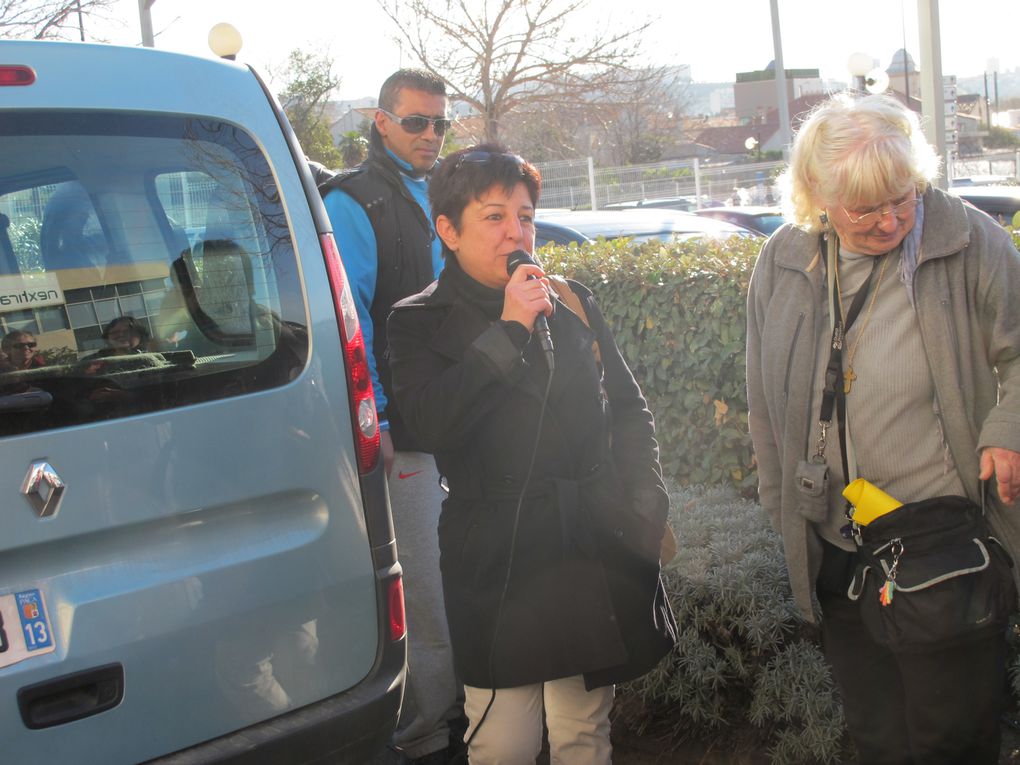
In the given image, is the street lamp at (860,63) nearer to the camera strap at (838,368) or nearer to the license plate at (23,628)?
the camera strap at (838,368)

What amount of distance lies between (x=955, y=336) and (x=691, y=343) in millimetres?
2246

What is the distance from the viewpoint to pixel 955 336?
8.01ft

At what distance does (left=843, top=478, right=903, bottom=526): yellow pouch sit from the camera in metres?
2.47

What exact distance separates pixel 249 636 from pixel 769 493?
136cm

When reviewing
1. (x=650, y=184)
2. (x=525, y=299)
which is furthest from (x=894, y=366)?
(x=650, y=184)

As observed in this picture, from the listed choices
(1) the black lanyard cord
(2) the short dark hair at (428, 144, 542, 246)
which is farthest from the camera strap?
(2) the short dark hair at (428, 144, 542, 246)

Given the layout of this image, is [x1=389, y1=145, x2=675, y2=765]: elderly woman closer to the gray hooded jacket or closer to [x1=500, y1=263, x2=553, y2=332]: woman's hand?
[x1=500, y1=263, x2=553, y2=332]: woman's hand

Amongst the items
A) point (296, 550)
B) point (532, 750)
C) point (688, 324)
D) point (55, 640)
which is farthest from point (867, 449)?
point (688, 324)

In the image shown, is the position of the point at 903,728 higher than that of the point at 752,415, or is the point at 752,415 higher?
the point at 752,415

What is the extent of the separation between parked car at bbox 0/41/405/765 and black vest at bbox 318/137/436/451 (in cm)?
71

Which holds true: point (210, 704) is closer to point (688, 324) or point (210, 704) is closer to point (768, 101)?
point (688, 324)

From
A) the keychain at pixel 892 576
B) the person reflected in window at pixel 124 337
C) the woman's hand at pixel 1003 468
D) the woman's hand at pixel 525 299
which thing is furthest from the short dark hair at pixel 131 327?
the woman's hand at pixel 1003 468

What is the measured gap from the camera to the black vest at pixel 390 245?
349 cm

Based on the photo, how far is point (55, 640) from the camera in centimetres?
230
